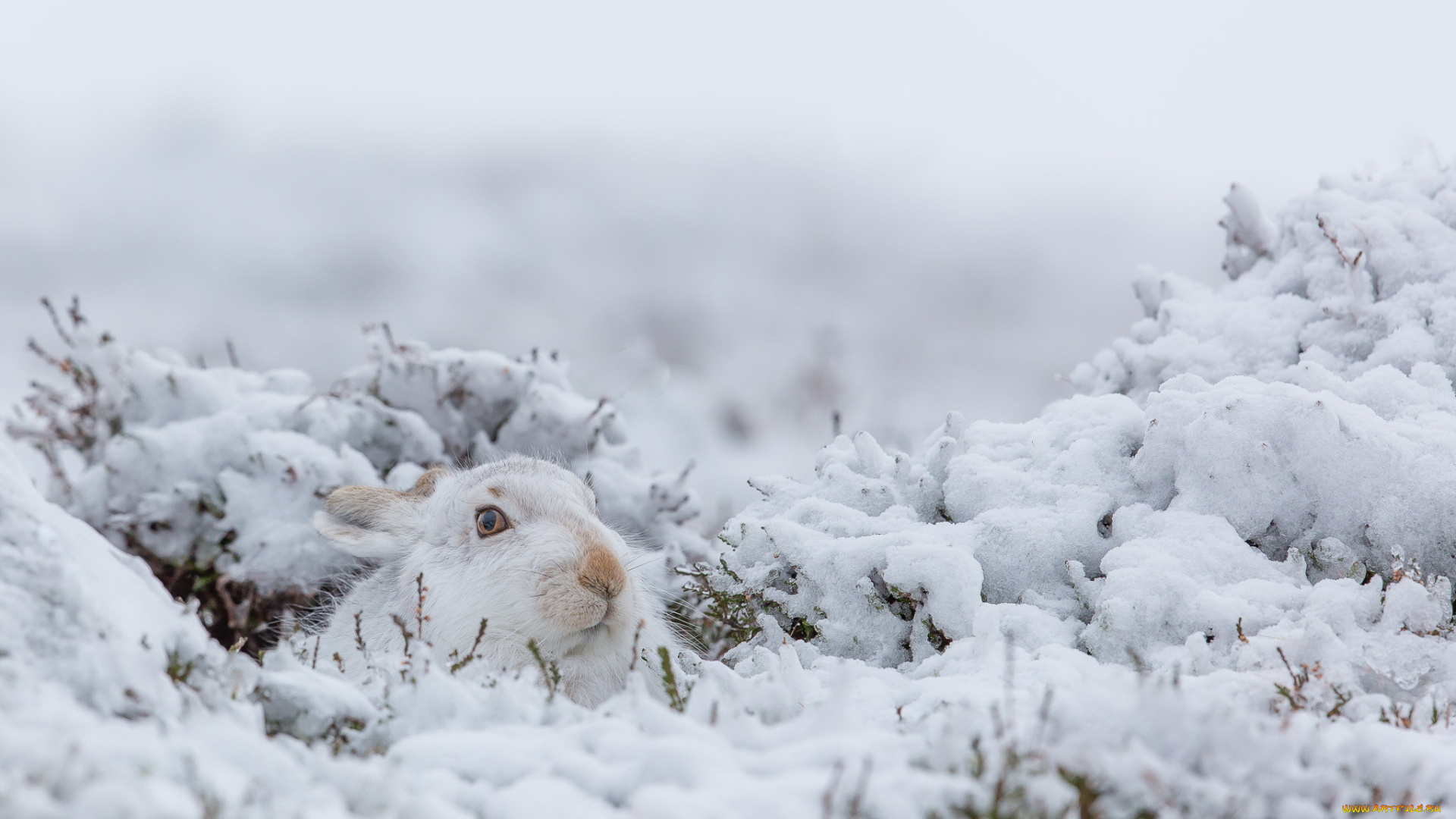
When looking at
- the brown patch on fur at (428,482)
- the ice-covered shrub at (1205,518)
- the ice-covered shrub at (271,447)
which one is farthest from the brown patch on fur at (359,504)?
the ice-covered shrub at (1205,518)

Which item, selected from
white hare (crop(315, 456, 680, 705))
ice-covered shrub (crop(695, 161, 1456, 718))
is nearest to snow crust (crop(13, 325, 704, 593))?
white hare (crop(315, 456, 680, 705))

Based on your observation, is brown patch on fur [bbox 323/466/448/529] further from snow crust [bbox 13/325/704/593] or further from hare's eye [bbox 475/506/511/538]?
snow crust [bbox 13/325/704/593]

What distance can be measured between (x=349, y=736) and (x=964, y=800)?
167 centimetres

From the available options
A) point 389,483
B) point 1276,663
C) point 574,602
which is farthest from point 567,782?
point 389,483

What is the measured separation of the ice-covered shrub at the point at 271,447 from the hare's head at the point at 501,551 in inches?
44.0

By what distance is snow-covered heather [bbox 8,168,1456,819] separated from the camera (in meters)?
2.06

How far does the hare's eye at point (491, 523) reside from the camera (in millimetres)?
4762

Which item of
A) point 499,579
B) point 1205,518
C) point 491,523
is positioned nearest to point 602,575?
point 499,579

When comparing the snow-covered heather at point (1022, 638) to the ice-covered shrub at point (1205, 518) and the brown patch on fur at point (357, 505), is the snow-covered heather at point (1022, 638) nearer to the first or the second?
the ice-covered shrub at point (1205, 518)

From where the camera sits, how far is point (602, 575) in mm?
4230

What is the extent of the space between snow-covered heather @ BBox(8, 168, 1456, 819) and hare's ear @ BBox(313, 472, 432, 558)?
80 cm

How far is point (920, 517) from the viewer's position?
4812 millimetres

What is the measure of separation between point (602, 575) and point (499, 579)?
0.51m

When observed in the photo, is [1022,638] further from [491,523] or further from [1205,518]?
[491,523]
